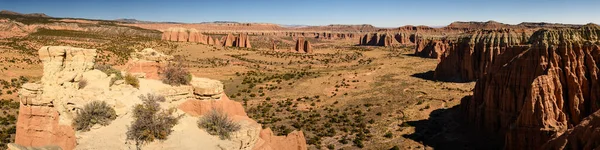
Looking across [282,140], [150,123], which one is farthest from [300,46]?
[150,123]

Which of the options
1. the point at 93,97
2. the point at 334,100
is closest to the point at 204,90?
the point at 93,97

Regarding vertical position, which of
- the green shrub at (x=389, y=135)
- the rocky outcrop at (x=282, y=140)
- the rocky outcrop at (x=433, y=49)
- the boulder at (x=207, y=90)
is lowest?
the green shrub at (x=389, y=135)

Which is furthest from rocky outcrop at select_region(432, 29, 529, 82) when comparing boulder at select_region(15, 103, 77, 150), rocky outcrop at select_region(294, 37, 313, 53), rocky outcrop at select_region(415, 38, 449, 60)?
rocky outcrop at select_region(294, 37, 313, 53)

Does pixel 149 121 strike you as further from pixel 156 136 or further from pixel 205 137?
pixel 205 137

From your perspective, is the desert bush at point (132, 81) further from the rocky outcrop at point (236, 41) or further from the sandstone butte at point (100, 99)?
the rocky outcrop at point (236, 41)

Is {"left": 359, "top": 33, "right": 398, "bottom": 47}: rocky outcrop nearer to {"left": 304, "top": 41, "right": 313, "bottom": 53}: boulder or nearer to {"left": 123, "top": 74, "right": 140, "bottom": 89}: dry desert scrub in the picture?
{"left": 304, "top": 41, "right": 313, "bottom": 53}: boulder

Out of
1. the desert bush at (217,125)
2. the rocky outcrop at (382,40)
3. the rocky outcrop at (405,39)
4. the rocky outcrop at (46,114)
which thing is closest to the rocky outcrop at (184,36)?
the rocky outcrop at (382,40)
